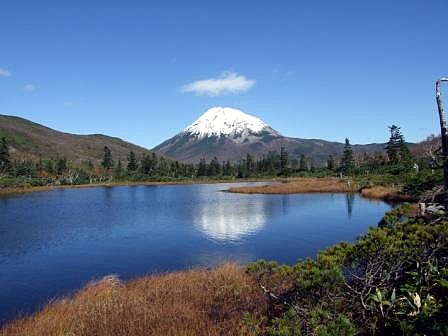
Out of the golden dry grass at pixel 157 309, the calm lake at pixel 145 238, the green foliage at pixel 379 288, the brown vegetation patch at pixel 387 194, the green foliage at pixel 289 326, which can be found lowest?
the calm lake at pixel 145 238

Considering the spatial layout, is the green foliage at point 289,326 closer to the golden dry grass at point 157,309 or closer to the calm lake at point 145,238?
the golden dry grass at point 157,309

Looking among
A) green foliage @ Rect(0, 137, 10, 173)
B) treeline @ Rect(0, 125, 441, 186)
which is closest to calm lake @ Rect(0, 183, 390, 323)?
treeline @ Rect(0, 125, 441, 186)

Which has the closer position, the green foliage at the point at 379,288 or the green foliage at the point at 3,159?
the green foliage at the point at 379,288

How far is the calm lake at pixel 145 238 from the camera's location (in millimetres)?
23125

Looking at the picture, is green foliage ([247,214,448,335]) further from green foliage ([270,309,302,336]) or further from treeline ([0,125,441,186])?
treeline ([0,125,441,186])

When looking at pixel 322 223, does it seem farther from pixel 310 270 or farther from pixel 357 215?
pixel 310 270

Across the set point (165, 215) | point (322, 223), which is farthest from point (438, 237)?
Answer: point (165, 215)


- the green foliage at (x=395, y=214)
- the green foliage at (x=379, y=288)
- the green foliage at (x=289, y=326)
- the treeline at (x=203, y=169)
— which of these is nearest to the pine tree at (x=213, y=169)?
the treeline at (x=203, y=169)

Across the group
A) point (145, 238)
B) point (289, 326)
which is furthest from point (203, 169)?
point (289, 326)

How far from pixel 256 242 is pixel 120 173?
414ft

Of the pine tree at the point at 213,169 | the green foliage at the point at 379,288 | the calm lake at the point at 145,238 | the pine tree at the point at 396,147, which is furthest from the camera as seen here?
the pine tree at the point at 213,169

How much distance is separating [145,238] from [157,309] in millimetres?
22046

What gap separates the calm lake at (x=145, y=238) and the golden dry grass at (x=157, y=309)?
12.0ft

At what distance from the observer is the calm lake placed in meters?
23.1
